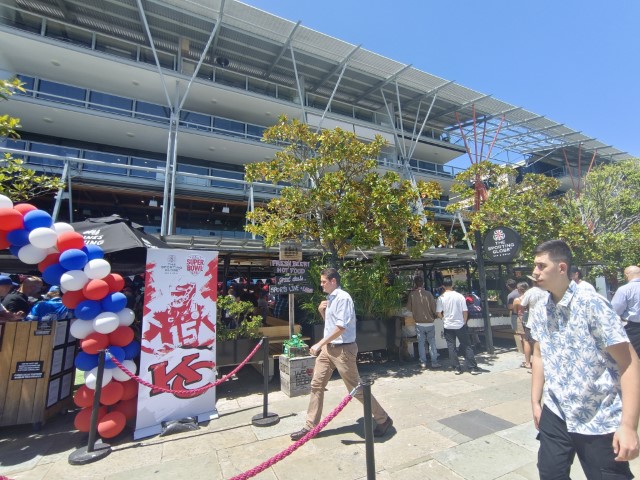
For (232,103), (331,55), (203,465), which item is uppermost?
(331,55)

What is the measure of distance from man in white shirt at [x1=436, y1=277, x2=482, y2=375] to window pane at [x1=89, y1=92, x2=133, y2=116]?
15283 millimetres

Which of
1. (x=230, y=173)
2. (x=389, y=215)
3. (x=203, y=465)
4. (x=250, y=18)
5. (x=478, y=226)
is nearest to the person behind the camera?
(x=203, y=465)

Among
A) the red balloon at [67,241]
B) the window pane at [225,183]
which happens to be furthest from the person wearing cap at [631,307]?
the window pane at [225,183]

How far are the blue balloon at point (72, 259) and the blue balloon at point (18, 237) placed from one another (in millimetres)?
430

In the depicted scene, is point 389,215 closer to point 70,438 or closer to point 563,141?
point 70,438

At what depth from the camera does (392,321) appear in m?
7.87

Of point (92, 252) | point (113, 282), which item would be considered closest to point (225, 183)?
point (92, 252)

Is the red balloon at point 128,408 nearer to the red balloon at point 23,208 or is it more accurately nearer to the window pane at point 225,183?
the red balloon at point 23,208

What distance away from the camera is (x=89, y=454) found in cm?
371

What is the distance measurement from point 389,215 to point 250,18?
12.9 metres

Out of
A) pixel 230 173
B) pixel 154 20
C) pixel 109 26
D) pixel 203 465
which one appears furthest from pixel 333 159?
pixel 109 26

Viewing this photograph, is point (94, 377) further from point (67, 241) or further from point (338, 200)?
point (338, 200)

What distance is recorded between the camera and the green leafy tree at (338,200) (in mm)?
6855

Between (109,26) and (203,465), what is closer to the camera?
(203,465)
